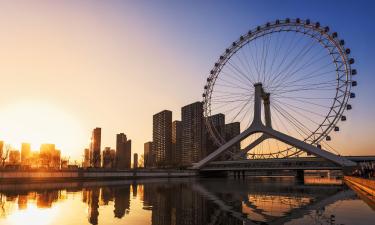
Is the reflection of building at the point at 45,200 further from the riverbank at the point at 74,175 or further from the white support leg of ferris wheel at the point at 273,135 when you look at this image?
the white support leg of ferris wheel at the point at 273,135

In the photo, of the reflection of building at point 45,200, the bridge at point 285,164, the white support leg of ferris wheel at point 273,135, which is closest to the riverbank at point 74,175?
the bridge at point 285,164

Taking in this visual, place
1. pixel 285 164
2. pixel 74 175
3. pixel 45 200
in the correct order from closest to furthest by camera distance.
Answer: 1. pixel 45 200
2. pixel 74 175
3. pixel 285 164

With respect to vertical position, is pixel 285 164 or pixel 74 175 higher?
pixel 285 164

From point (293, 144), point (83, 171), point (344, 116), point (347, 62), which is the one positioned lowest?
point (83, 171)

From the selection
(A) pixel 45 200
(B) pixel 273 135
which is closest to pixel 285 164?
(B) pixel 273 135

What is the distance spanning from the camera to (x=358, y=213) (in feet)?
62.8

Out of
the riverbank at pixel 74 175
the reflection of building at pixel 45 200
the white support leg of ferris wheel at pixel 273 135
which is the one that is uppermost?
the white support leg of ferris wheel at pixel 273 135

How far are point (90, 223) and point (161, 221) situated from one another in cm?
336

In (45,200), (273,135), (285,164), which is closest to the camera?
(45,200)

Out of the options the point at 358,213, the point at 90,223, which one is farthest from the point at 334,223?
the point at 90,223

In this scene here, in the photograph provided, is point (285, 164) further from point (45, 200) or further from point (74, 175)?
point (45, 200)

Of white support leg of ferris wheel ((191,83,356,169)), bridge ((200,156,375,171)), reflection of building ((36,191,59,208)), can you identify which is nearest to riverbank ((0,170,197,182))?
bridge ((200,156,375,171))

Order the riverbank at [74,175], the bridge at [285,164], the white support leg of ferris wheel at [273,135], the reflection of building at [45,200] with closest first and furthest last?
1. the reflection of building at [45,200]
2. the riverbank at [74,175]
3. the white support leg of ferris wheel at [273,135]
4. the bridge at [285,164]

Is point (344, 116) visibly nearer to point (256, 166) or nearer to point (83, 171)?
point (256, 166)
